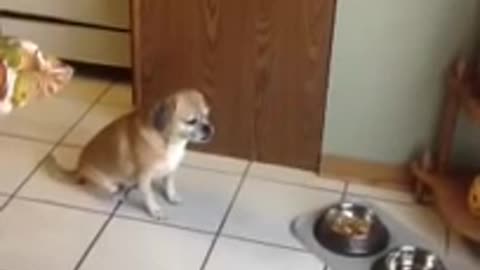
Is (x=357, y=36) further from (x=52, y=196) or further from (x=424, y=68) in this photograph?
(x=52, y=196)

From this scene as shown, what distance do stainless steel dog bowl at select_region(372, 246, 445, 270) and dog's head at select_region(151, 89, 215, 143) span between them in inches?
22.2

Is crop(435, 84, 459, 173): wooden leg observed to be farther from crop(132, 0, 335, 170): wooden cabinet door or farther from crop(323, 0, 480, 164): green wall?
crop(132, 0, 335, 170): wooden cabinet door

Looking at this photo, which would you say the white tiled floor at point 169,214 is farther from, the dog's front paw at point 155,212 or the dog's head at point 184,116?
the dog's head at point 184,116

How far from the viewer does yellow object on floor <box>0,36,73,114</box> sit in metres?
1.88

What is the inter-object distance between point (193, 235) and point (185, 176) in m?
0.30

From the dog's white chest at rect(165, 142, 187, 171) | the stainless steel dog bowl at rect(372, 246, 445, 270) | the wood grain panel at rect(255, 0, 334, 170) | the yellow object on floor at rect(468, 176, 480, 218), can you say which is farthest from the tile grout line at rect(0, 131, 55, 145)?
the yellow object on floor at rect(468, 176, 480, 218)

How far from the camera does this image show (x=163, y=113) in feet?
8.00

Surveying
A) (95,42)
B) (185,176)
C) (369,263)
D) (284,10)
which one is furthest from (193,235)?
Result: (95,42)

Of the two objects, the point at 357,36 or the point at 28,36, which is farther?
the point at 28,36

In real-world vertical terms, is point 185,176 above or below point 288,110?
below

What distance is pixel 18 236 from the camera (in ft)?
8.20

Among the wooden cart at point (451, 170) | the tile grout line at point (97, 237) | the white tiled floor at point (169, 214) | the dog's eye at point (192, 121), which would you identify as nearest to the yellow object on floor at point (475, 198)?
the wooden cart at point (451, 170)

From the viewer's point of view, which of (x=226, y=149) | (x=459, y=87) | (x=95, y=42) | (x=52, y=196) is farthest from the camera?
(x=95, y=42)

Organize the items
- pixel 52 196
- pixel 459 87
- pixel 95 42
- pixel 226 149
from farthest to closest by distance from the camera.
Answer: pixel 95 42, pixel 226 149, pixel 52 196, pixel 459 87
